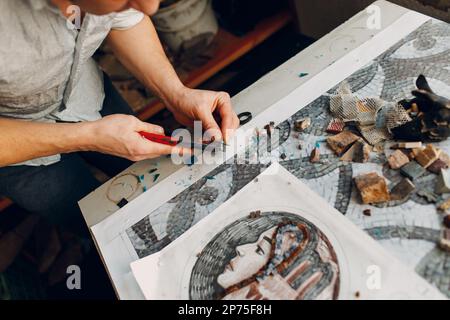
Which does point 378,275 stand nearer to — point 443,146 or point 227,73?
point 443,146

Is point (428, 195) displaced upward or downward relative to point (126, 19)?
downward

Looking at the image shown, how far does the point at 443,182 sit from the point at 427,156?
1.8 inches

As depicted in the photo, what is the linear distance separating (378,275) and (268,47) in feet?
3.54

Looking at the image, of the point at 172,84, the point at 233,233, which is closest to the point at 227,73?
the point at 172,84

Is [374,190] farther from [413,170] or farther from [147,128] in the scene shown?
[147,128]

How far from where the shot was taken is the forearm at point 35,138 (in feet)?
2.13

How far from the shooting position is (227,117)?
27.3 inches

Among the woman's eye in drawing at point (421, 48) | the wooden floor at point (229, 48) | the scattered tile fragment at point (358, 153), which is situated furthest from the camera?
the wooden floor at point (229, 48)

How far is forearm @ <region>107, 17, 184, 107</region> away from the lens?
79 cm

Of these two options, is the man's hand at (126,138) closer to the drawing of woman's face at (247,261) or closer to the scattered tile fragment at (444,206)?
the drawing of woman's face at (247,261)

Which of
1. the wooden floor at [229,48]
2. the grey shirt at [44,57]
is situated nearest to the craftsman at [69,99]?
the grey shirt at [44,57]

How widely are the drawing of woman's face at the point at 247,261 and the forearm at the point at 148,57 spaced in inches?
12.9

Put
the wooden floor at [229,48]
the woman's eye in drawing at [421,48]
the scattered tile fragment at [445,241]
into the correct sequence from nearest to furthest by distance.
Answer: the scattered tile fragment at [445,241] < the woman's eye in drawing at [421,48] < the wooden floor at [229,48]

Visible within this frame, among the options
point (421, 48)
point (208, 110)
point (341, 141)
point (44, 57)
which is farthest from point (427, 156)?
point (44, 57)
